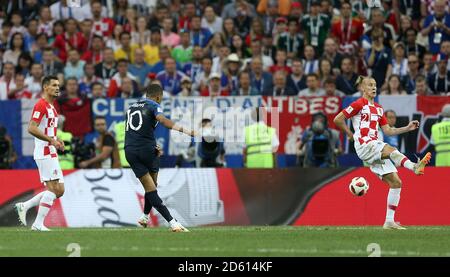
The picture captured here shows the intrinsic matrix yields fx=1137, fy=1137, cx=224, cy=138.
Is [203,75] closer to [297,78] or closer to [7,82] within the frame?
[297,78]

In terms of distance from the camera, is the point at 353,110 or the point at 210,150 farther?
the point at 210,150

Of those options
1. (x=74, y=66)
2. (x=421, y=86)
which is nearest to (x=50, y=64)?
(x=74, y=66)

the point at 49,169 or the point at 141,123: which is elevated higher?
the point at 141,123

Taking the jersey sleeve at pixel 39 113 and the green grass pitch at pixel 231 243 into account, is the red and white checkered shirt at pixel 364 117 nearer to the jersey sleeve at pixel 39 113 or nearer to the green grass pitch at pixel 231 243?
the green grass pitch at pixel 231 243

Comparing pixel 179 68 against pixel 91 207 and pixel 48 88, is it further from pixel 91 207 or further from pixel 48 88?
pixel 48 88

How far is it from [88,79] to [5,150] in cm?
327

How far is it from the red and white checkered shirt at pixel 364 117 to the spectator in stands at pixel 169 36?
9.71 metres

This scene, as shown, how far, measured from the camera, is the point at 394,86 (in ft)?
77.4

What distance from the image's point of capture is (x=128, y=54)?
88.6 ft

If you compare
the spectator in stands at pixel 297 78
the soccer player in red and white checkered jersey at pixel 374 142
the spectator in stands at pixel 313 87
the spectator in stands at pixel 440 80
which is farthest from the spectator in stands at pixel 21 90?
the soccer player in red and white checkered jersey at pixel 374 142

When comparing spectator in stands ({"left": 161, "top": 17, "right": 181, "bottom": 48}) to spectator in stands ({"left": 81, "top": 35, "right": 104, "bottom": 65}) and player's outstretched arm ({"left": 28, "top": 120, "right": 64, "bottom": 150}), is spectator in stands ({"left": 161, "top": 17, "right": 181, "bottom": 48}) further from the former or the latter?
player's outstretched arm ({"left": 28, "top": 120, "right": 64, "bottom": 150})

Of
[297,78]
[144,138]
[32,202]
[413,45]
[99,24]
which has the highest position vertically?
[99,24]

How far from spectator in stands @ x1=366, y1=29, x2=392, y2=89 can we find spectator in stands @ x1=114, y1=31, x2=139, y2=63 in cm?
560
